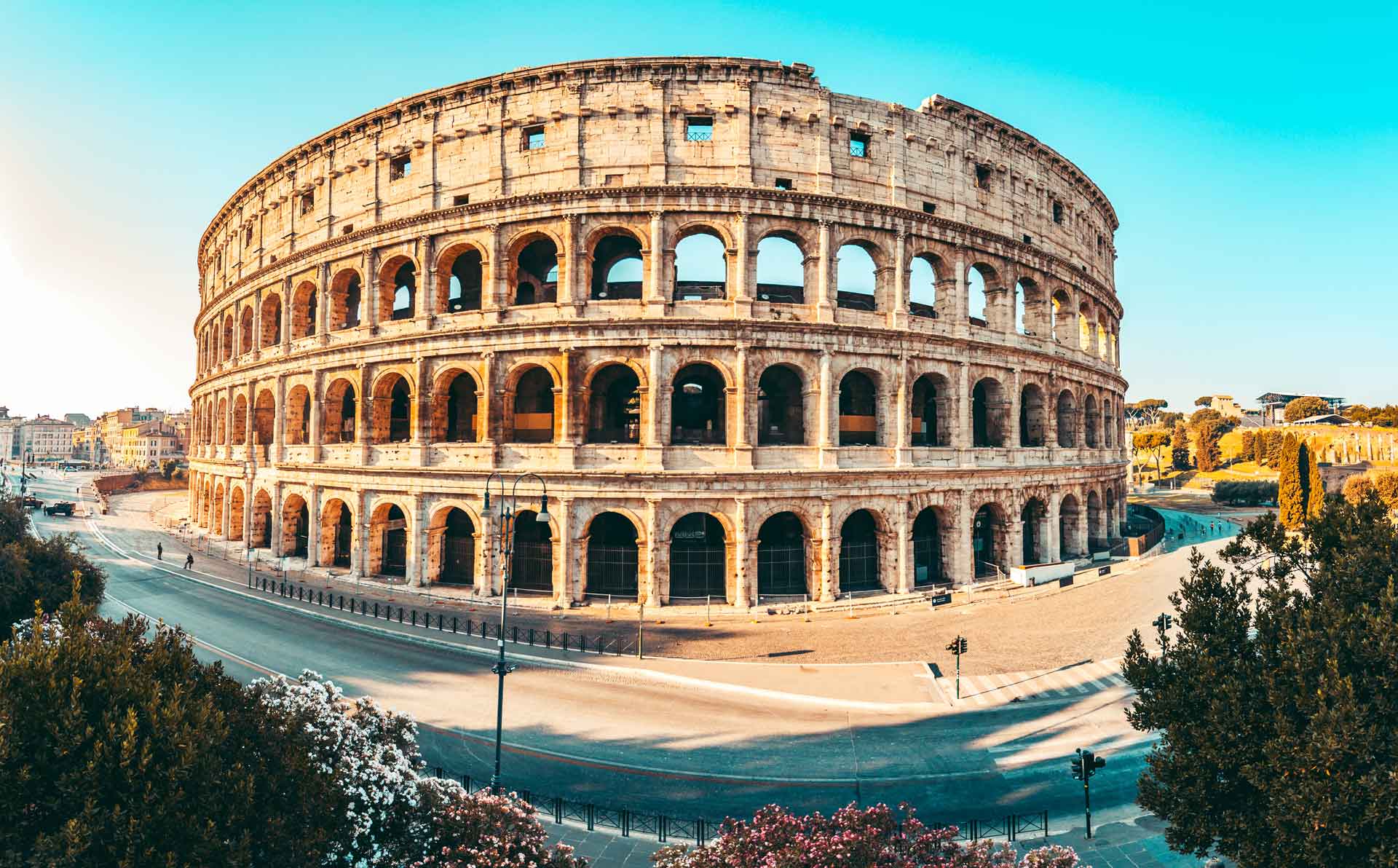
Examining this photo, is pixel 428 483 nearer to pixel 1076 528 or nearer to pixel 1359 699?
pixel 1359 699

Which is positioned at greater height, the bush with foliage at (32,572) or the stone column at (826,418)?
the stone column at (826,418)

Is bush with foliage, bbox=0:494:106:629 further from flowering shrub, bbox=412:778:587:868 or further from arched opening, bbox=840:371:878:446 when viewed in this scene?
arched opening, bbox=840:371:878:446

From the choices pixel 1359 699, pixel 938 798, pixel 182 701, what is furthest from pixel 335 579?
pixel 1359 699

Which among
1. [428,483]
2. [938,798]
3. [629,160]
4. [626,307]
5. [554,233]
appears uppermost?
[629,160]

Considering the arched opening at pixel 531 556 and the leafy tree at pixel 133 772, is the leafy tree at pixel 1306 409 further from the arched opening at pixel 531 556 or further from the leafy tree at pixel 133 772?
the leafy tree at pixel 133 772

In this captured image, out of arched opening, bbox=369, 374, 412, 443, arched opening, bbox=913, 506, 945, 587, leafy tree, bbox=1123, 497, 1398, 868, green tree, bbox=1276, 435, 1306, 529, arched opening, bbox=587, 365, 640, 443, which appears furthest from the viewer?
green tree, bbox=1276, 435, 1306, 529

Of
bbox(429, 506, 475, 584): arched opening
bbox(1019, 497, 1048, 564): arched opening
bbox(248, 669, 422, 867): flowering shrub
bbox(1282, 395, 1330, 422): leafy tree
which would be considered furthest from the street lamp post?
bbox(1282, 395, 1330, 422): leafy tree

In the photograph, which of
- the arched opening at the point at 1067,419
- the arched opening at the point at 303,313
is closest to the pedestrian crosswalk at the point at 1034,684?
the arched opening at the point at 1067,419
